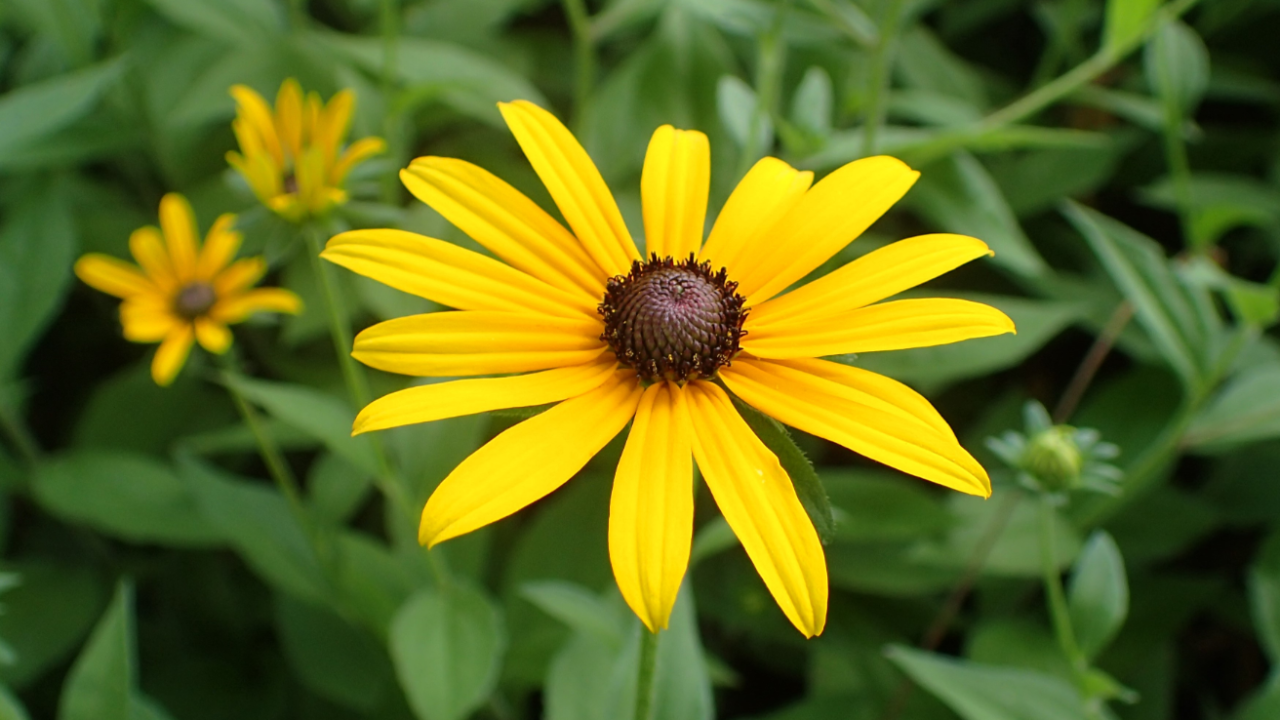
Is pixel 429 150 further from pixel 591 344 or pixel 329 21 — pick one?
pixel 591 344

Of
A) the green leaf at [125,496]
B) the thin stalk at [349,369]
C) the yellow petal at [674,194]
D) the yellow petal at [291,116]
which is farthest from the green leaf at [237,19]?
the yellow petal at [674,194]

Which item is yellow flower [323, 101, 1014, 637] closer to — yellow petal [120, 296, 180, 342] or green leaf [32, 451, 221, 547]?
yellow petal [120, 296, 180, 342]

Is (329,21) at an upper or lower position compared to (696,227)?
→ upper

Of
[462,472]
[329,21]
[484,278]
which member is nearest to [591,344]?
[484,278]

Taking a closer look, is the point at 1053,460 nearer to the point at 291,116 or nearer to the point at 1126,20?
the point at 1126,20

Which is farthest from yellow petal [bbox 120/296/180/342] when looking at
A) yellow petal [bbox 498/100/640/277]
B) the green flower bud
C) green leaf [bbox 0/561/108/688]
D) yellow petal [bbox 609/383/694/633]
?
the green flower bud
